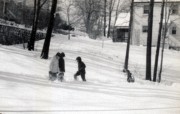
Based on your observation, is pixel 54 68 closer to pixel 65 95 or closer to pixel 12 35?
pixel 65 95

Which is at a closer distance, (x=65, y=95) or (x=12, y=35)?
(x=65, y=95)

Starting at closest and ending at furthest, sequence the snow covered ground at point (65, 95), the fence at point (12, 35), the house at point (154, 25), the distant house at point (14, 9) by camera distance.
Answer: the snow covered ground at point (65, 95)
the fence at point (12, 35)
the distant house at point (14, 9)
the house at point (154, 25)

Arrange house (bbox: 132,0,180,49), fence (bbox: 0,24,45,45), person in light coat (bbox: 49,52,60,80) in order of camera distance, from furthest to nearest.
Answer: house (bbox: 132,0,180,49)
fence (bbox: 0,24,45,45)
person in light coat (bbox: 49,52,60,80)

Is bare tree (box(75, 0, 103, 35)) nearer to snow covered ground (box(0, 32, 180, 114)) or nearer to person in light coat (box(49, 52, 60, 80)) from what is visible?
snow covered ground (box(0, 32, 180, 114))

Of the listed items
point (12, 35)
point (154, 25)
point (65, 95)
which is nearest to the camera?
point (65, 95)

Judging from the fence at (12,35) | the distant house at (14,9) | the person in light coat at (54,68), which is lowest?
the person in light coat at (54,68)

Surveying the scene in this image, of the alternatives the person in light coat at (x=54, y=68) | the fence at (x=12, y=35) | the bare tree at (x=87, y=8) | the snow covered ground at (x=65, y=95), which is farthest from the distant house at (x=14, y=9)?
the person in light coat at (x=54, y=68)

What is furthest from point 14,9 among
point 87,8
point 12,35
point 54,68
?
point 54,68

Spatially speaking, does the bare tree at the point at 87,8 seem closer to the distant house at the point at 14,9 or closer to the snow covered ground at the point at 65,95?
the distant house at the point at 14,9

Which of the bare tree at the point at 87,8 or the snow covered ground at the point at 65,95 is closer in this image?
the snow covered ground at the point at 65,95

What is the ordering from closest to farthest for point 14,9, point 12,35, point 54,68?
point 54,68 → point 12,35 → point 14,9

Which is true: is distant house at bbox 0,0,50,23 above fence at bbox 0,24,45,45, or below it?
above

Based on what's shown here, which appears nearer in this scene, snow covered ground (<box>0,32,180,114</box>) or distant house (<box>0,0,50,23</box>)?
snow covered ground (<box>0,32,180,114</box>)

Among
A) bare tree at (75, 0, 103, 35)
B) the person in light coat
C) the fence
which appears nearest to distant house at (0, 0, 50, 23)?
bare tree at (75, 0, 103, 35)
